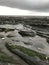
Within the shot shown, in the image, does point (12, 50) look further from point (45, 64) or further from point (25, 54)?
point (45, 64)

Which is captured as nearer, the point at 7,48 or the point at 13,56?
the point at 13,56

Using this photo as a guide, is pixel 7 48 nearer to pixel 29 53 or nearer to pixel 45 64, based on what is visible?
pixel 29 53

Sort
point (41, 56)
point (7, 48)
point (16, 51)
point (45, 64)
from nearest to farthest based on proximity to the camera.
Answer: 1. point (45, 64)
2. point (41, 56)
3. point (16, 51)
4. point (7, 48)

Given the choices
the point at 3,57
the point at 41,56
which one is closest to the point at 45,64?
the point at 41,56

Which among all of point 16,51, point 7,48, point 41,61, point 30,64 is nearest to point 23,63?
point 30,64

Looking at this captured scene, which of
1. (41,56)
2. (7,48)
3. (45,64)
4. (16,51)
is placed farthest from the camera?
(7,48)

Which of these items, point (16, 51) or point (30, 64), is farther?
point (16, 51)

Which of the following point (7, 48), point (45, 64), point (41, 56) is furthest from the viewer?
point (7, 48)

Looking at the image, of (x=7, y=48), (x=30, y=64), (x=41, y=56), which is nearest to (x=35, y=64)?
(x=30, y=64)
